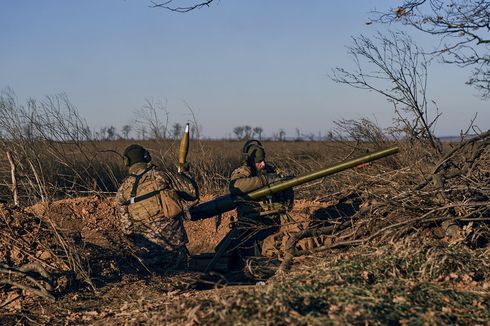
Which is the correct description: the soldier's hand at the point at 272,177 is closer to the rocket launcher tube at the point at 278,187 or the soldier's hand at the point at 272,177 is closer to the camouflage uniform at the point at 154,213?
the rocket launcher tube at the point at 278,187

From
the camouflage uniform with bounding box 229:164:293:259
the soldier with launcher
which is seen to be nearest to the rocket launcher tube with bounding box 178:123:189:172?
the soldier with launcher

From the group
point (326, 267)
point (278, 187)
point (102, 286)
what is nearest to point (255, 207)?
point (278, 187)

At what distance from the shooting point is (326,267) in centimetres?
617

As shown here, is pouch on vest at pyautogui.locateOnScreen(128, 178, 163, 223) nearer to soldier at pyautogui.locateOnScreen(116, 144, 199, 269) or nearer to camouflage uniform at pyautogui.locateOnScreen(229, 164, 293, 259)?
soldier at pyautogui.locateOnScreen(116, 144, 199, 269)

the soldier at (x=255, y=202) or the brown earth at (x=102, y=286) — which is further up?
the soldier at (x=255, y=202)

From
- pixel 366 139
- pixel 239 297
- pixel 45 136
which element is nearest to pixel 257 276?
pixel 239 297

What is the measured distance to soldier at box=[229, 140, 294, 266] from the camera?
962 cm

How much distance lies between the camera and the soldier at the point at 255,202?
962 centimetres

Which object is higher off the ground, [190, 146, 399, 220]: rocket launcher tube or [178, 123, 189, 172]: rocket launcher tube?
[178, 123, 189, 172]: rocket launcher tube

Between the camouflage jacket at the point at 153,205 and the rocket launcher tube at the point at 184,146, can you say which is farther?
the camouflage jacket at the point at 153,205

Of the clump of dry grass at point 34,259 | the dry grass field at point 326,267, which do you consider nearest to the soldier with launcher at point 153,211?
the dry grass field at point 326,267

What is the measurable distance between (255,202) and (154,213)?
1.37 meters

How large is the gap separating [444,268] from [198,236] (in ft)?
23.6

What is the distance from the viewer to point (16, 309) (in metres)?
7.13
